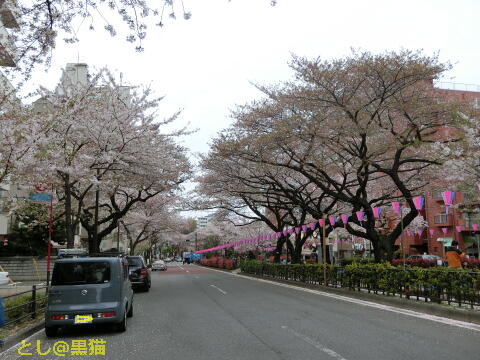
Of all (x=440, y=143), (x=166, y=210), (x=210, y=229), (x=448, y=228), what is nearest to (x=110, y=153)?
(x=440, y=143)

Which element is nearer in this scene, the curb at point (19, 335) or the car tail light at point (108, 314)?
the curb at point (19, 335)

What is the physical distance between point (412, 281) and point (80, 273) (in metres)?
8.80

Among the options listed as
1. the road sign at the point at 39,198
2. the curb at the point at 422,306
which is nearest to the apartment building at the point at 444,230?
the curb at the point at 422,306

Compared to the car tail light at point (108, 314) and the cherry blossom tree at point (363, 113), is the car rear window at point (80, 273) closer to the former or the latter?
the car tail light at point (108, 314)

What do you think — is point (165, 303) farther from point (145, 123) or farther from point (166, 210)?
point (166, 210)

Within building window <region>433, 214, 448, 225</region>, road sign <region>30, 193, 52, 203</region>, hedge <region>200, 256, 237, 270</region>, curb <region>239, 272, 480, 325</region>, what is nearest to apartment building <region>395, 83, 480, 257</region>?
building window <region>433, 214, 448, 225</region>

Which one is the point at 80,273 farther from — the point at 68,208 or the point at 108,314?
the point at 68,208

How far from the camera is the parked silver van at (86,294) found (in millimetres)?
7930

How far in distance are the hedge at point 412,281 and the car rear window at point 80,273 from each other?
812 cm

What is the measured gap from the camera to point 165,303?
13.8m

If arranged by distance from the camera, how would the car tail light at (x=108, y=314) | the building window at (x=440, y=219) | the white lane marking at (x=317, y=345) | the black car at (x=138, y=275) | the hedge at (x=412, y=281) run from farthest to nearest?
1. the building window at (x=440, y=219)
2. the black car at (x=138, y=275)
3. the hedge at (x=412, y=281)
4. the car tail light at (x=108, y=314)
5. the white lane marking at (x=317, y=345)

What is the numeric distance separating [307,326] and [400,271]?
501cm

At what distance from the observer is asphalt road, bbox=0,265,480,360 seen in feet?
20.4

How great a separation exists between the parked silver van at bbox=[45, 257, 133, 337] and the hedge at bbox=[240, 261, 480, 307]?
778 cm
